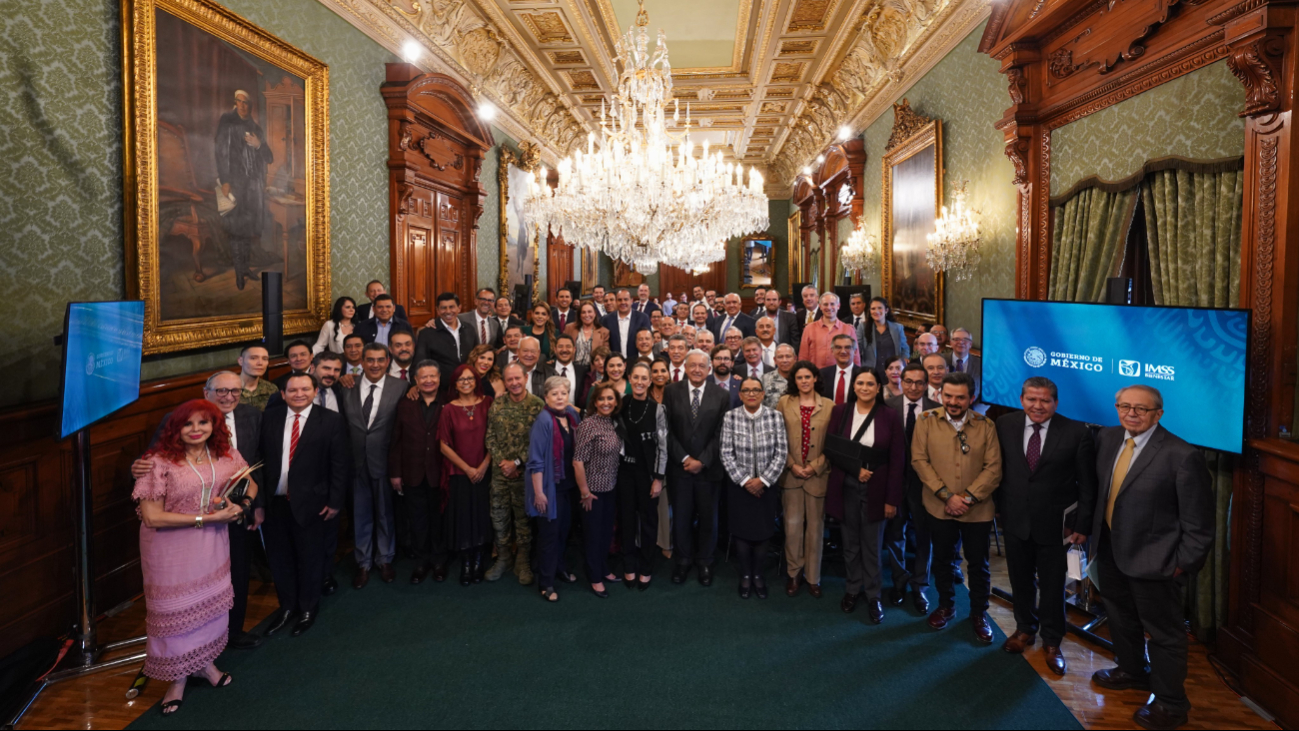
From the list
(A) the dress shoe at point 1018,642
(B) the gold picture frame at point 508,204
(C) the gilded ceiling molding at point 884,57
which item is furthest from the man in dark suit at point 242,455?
(C) the gilded ceiling molding at point 884,57

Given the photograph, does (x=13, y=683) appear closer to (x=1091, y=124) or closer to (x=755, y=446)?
(x=755, y=446)

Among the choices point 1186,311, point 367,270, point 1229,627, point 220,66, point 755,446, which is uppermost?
point 220,66

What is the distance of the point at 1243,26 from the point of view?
10.4 ft

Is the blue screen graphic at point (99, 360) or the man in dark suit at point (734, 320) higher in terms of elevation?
the man in dark suit at point (734, 320)

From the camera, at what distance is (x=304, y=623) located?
3916mm

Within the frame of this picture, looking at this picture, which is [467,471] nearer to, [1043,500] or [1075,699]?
[1043,500]

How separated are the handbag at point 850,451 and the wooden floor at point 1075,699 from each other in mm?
1286

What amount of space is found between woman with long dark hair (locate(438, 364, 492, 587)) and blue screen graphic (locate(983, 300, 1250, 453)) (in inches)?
146

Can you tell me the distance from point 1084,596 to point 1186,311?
6.56 ft

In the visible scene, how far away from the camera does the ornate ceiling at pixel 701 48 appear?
7.36 metres

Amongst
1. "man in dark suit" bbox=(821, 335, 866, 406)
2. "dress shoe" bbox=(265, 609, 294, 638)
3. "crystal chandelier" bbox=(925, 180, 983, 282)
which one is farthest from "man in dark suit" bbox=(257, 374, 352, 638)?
"crystal chandelier" bbox=(925, 180, 983, 282)

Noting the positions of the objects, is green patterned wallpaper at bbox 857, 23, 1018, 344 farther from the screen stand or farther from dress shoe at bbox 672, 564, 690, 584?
the screen stand

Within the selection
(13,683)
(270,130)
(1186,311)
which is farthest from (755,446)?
(270,130)

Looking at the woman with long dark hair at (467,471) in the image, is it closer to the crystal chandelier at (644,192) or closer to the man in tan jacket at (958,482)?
the crystal chandelier at (644,192)
